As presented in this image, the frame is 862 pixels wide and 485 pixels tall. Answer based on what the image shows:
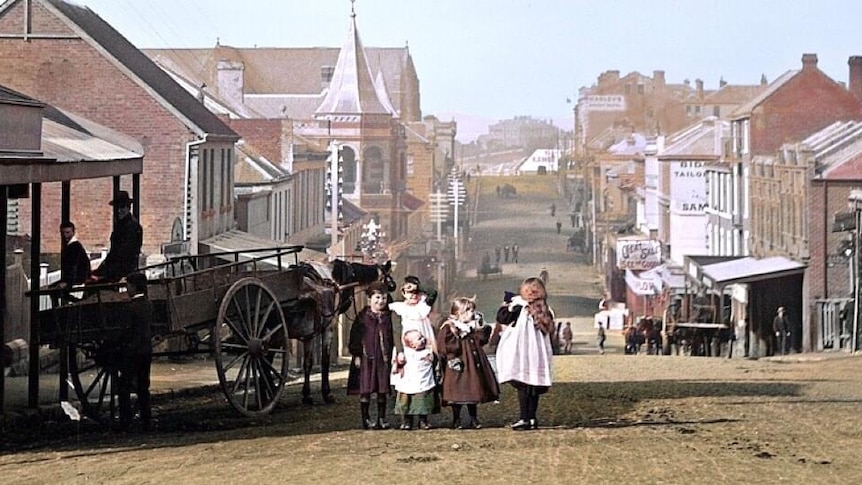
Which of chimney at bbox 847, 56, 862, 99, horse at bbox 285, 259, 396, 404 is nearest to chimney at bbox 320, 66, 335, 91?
chimney at bbox 847, 56, 862, 99

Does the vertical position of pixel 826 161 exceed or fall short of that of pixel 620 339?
it exceeds it

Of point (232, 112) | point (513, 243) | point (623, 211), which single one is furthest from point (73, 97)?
point (623, 211)

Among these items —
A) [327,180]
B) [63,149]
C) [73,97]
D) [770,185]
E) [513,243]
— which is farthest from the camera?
[513,243]

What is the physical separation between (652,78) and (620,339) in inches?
990

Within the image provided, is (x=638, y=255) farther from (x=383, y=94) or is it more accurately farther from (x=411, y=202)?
(x=383, y=94)

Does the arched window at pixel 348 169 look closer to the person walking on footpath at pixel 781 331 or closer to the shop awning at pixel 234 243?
the shop awning at pixel 234 243

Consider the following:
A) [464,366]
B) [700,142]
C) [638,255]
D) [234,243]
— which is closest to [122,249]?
[464,366]

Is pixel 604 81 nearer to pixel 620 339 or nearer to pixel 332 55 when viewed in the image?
pixel 332 55

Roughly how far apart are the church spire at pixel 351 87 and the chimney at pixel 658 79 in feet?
47.2

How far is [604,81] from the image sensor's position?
66312mm

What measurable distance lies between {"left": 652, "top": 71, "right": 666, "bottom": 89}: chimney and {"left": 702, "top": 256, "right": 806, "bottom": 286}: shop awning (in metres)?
24.3

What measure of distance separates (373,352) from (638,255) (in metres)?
39.3

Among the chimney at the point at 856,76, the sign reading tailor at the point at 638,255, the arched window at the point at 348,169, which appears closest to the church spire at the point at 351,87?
the arched window at the point at 348,169

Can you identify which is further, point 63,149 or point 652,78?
point 652,78
